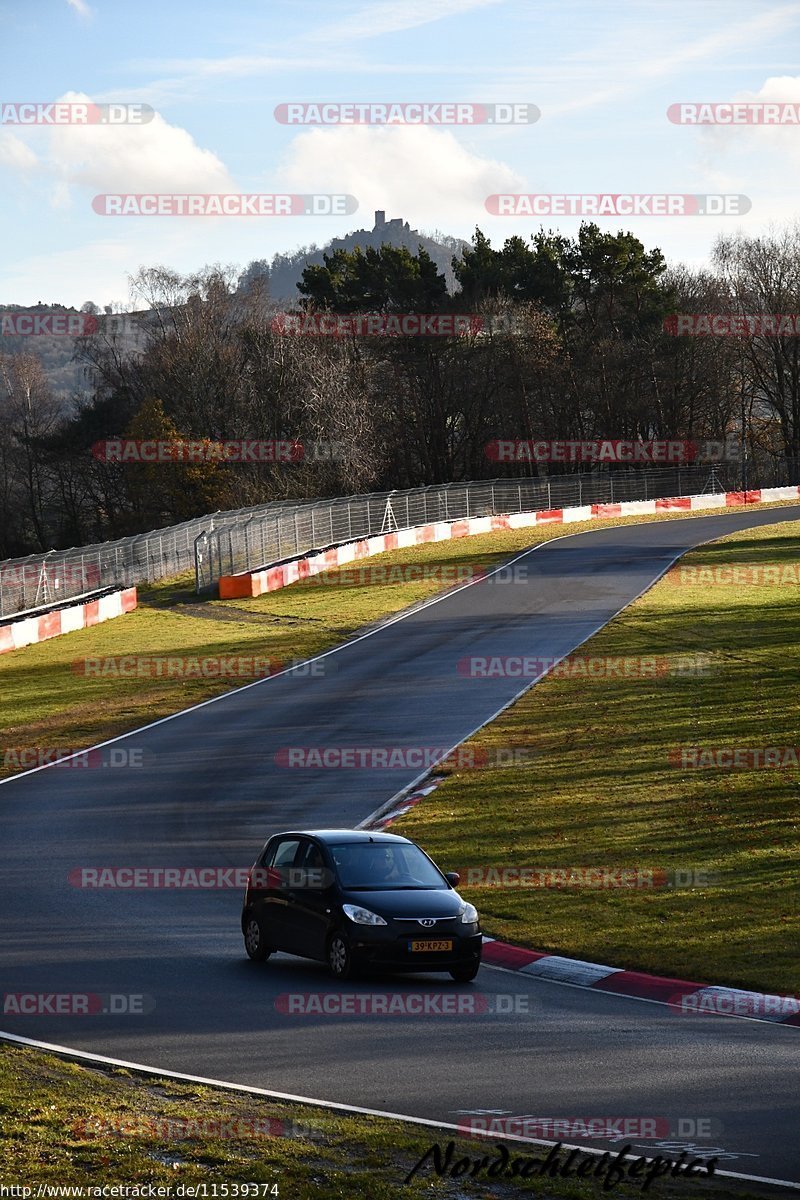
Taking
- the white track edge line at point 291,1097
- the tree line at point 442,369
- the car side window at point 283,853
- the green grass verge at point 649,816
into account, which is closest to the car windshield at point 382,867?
the car side window at point 283,853

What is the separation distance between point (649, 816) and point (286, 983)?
28.3 ft

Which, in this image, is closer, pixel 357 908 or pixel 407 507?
pixel 357 908

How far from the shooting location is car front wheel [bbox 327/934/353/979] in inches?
549

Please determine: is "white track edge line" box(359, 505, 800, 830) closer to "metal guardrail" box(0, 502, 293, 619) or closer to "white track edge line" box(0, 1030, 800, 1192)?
"white track edge line" box(0, 1030, 800, 1192)

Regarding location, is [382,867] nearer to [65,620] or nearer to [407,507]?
[65,620]

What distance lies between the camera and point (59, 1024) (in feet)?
39.5

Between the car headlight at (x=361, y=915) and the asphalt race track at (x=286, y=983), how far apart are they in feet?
2.13

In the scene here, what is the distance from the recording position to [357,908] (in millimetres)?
14094

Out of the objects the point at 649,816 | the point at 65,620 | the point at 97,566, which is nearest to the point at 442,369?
the point at 97,566

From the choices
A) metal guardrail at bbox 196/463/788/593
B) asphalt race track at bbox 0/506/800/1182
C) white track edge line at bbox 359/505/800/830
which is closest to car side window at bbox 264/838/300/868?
asphalt race track at bbox 0/506/800/1182

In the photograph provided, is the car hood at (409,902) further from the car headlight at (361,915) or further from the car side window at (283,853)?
the car side window at (283,853)

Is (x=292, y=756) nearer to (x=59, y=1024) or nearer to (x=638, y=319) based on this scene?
(x=59, y=1024)

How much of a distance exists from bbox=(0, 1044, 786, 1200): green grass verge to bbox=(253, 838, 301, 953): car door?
4969 mm

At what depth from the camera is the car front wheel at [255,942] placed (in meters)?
15.0
